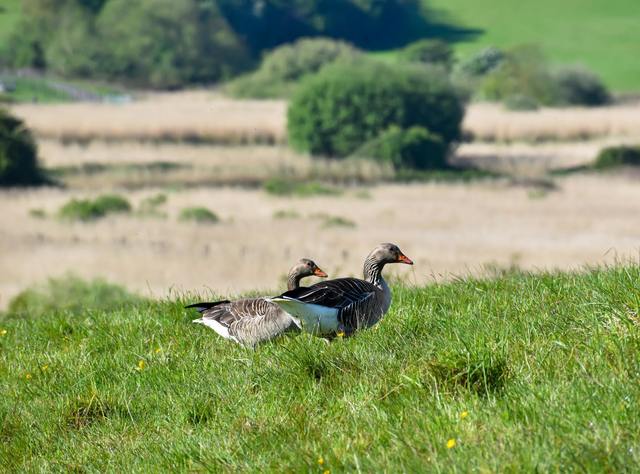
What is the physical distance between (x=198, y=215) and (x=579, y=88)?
48.5m

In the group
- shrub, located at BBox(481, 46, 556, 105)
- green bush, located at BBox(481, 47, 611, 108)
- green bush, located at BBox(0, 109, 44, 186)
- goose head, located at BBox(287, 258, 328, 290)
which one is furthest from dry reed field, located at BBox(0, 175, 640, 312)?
goose head, located at BBox(287, 258, 328, 290)

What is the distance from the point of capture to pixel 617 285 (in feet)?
27.6

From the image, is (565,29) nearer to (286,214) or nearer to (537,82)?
(537,82)

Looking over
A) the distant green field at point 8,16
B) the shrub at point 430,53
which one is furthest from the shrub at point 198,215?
the distant green field at point 8,16

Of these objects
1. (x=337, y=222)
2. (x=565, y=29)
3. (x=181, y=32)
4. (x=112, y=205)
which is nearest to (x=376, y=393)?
(x=337, y=222)

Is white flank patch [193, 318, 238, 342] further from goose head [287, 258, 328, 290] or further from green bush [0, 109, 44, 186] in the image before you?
green bush [0, 109, 44, 186]

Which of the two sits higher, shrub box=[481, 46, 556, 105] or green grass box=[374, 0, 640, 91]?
green grass box=[374, 0, 640, 91]

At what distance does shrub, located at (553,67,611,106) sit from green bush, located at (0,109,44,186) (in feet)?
185

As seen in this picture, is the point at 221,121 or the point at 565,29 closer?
the point at 221,121

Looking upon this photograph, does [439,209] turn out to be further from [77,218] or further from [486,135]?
[77,218]

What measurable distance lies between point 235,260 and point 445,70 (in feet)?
197

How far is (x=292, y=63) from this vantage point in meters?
130

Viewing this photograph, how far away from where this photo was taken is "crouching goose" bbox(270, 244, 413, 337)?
8.25 metres

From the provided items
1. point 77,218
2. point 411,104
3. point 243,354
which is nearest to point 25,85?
point 77,218
